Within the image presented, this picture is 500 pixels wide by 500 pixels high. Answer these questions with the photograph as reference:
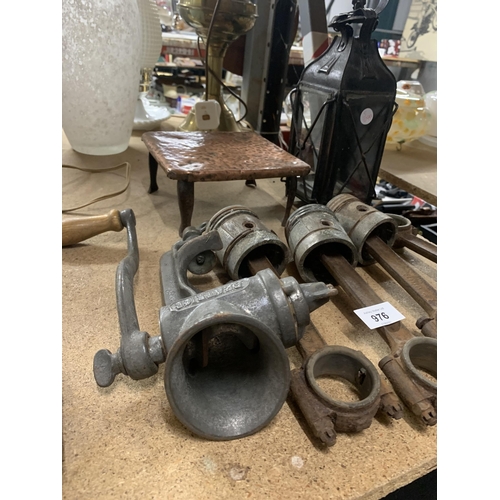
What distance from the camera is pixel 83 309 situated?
960 mm

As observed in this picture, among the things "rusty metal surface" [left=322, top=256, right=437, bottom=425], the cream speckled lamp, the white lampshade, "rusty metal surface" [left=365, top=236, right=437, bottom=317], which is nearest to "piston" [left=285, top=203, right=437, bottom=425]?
"rusty metal surface" [left=322, top=256, right=437, bottom=425]

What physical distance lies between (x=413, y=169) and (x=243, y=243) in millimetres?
1248

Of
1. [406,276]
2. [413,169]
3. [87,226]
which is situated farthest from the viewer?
[413,169]

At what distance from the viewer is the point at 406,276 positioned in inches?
41.3

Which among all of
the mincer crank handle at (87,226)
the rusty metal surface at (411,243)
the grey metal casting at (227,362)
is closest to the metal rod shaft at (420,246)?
the rusty metal surface at (411,243)

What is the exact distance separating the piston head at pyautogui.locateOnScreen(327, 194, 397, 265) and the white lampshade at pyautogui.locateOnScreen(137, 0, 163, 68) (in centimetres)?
152

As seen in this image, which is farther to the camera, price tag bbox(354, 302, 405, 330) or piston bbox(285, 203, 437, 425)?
price tag bbox(354, 302, 405, 330)

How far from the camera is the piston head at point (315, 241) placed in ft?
3.33

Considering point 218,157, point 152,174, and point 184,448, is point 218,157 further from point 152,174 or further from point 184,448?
point 184,448

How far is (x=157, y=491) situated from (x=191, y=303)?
0.29 meters

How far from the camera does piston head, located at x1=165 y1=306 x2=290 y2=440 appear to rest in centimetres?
57

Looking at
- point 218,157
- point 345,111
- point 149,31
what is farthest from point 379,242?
point 149,31

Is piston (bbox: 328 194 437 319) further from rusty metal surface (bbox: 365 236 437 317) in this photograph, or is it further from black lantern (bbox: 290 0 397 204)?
black lantern (bbox: 290 0 397 204)

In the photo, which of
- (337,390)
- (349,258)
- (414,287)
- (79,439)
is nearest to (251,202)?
(349,258)
